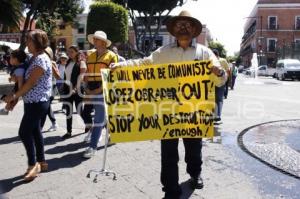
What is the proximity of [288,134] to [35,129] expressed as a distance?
5.25m

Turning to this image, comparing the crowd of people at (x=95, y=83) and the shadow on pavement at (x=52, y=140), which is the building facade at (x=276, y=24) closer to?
the shadow on pavement at (x=52, y=140)

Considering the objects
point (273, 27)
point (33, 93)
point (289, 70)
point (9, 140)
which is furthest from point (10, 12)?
point (273, 27)

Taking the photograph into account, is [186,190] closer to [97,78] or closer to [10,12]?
[97,78]

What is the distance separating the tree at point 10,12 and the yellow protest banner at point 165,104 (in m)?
12.4

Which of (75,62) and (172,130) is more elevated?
(75,62)

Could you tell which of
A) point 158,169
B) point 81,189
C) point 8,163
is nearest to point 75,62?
point 8,163

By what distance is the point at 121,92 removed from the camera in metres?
5.00

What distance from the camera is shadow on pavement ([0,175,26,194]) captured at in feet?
16.4

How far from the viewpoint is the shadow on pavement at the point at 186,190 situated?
15.7ft

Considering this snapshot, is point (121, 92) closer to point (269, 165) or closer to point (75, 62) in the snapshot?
point (269, 165)

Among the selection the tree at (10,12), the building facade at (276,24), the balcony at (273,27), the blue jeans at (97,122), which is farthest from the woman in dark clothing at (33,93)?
the balcony at (273,27)

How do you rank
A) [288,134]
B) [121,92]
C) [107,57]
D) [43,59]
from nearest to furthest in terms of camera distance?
[121,92], [43,59], [107,57], [288,134]

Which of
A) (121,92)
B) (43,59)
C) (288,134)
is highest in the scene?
(43,59)

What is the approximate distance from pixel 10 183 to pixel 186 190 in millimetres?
1929
